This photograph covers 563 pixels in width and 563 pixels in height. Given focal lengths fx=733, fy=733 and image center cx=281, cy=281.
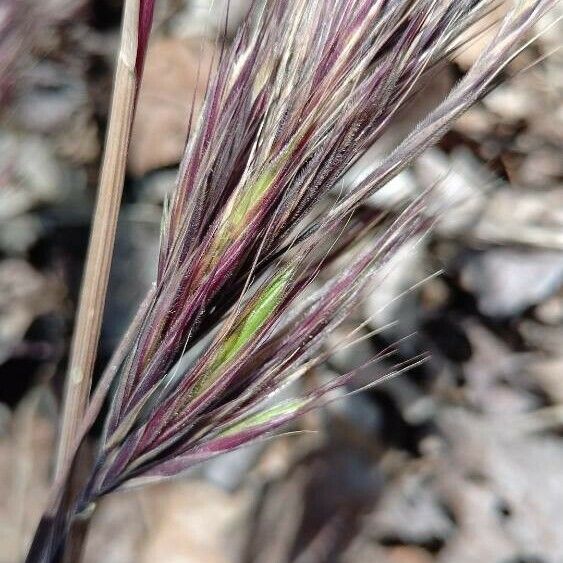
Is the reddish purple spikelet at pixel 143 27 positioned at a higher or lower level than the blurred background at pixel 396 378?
higher

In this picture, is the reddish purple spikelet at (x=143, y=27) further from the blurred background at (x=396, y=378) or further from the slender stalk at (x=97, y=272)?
the blurred background at (x=396, y=378)

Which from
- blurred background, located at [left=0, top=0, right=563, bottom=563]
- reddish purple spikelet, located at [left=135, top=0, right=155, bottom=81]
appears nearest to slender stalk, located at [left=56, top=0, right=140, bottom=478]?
reddish purple spikelet, located at [left=135, top=0, right=155, bottom=81]

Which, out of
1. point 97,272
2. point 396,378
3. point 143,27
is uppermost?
point 143,27

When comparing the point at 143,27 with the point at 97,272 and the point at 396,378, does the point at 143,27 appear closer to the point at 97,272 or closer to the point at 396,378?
the point at 97,272

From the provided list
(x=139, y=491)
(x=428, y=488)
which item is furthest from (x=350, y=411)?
(x=139, y=491)

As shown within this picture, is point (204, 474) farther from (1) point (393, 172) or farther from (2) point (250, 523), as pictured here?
(1) point (393, 172)

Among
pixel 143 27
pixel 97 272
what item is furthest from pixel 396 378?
pixel 143 27

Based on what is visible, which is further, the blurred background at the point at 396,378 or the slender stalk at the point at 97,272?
the blurred background at the point at 396,378

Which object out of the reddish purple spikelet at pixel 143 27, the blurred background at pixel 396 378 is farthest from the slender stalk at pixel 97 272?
the blurred background at pixel 396 378
